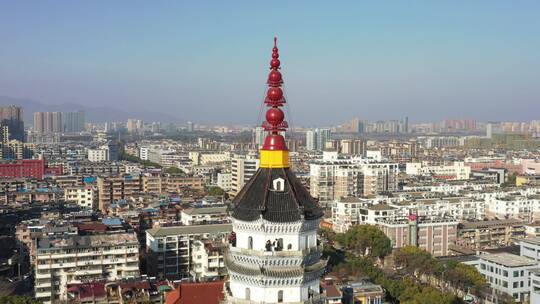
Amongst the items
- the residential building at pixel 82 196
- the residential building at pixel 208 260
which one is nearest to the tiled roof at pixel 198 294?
the residential building at pixel 208 260

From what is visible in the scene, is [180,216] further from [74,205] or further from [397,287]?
[397,287]

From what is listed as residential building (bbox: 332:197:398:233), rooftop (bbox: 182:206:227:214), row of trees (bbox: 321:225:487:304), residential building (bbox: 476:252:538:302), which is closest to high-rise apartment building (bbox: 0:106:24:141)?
rooftop (bbox: 182:206:227:214)

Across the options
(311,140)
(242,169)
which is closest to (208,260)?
(242,169)

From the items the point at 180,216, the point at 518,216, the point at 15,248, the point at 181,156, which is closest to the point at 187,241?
the point at 180,216

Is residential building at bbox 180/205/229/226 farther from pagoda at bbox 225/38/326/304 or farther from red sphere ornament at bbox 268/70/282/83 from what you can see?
red sphere ornament at bbox 268/70/282/83

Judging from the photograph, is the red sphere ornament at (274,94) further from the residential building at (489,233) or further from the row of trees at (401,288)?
the residential building at (489,233)

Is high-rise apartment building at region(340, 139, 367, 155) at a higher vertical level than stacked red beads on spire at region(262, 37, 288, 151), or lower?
lower

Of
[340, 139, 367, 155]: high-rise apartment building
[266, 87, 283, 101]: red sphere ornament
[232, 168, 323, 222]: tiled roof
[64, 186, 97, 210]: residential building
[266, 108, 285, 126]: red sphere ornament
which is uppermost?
[266, 87, 283, 101]: red sphere ornament
